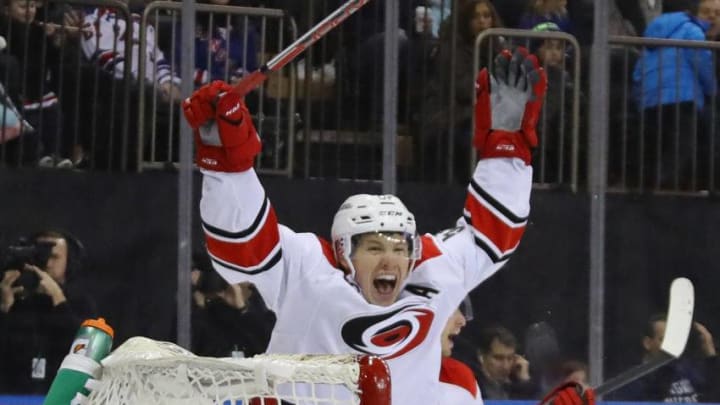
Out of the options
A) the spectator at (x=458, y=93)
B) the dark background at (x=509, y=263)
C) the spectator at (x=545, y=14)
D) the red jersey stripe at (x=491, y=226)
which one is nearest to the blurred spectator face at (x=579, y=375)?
the dark background at (x=509, y=263)

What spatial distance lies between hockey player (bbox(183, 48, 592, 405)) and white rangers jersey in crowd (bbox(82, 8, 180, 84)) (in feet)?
5.11

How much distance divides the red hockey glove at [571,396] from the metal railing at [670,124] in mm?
1885

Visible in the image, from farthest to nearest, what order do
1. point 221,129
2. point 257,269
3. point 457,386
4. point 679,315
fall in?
point 679,315
point 457,386
point 257,269
point 221,129

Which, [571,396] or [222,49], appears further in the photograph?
[222,49]

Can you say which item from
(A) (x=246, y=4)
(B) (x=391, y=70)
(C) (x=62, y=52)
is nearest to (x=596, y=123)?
(B) (x=391, y=70)

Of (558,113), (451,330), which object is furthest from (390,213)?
(558,113)

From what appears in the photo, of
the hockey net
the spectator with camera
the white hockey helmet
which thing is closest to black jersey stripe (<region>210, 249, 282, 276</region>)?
the white hockey helmet

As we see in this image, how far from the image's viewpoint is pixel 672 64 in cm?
574

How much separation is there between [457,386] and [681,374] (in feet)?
5.72

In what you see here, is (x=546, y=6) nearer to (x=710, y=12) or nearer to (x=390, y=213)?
(x=710, y=12)

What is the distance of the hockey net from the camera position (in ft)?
9.73

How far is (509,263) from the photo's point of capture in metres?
5.57

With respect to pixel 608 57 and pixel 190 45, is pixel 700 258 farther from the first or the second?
pixel 190 45

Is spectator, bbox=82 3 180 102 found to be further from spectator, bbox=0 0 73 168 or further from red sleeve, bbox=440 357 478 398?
red sleeve, bbox=440 357 478 398
